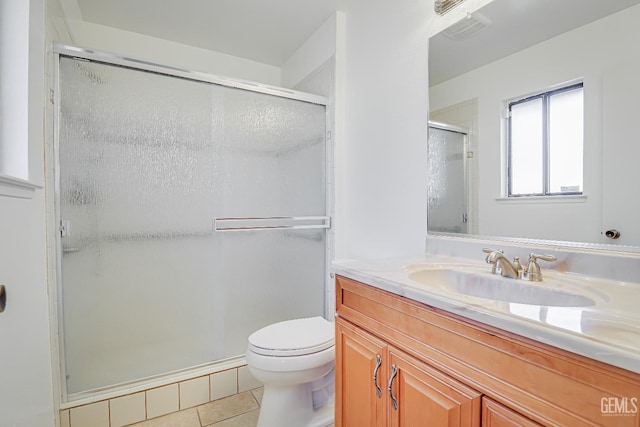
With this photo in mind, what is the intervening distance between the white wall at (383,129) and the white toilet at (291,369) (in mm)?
579

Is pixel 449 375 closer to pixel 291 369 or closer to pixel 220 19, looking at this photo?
pixel 291 369

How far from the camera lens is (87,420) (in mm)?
1400

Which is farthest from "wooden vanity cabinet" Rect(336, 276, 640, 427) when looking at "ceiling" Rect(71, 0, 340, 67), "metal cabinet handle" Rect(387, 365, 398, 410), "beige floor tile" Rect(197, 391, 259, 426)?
"ceiling" Rect(71, 0, 340, 67)

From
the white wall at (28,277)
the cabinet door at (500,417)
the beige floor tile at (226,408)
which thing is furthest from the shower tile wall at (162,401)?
the cabinet door at (500,417)

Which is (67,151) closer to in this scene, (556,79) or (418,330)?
(418,330)

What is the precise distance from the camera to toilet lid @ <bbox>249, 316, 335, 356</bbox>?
128cm

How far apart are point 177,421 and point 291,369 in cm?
77

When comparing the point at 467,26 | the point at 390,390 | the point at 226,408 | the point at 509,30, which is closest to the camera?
the point at 390,390

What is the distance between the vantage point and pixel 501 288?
2.98 ft

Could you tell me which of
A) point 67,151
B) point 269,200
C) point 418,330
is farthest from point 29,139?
point 418,330

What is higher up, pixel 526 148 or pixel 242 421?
pixel 526 148

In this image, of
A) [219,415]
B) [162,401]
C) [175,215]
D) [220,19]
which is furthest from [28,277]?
[220,19]

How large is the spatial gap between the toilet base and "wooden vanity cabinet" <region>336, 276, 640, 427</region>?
14.0 inches

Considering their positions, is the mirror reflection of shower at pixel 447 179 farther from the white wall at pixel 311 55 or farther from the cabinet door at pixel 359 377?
the white wall at pixel 311 55
